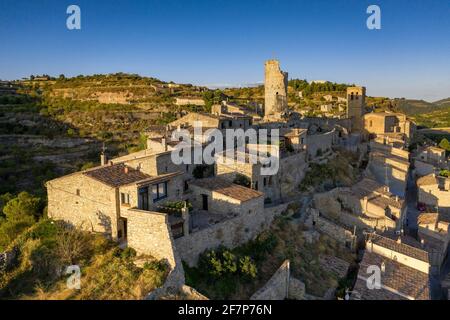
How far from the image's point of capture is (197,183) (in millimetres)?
18203

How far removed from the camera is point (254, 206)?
17.5 m

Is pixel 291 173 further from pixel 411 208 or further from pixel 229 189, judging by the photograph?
pixel 411 208

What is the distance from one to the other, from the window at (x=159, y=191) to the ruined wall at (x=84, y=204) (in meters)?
1.48

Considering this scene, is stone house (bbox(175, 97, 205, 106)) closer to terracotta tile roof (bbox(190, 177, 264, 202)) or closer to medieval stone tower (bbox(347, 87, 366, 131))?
medieval stone tower (bbox(347, 87, 366, 131))

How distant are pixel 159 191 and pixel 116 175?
2174mm

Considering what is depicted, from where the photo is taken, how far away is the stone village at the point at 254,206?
48.5 ft

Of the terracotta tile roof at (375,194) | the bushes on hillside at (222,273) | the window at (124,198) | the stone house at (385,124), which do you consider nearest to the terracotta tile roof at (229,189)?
the bushes on hillside at (222,273)

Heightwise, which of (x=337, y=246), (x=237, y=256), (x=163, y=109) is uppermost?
(x=163, y=109)

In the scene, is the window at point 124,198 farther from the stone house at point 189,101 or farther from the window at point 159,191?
the stone house at point 189,101

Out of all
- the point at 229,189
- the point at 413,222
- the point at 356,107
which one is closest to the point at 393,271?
the point at 229,189

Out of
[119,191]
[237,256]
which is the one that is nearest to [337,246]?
[237,256]

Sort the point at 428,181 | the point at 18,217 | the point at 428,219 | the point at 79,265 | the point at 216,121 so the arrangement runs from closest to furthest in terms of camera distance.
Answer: the point at 79,265 < the point at 18,217 < the point at 428,219 < the point at 216,121 < the point at 428,181

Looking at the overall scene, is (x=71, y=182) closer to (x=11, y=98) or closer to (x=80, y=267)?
(x=80, y=267)

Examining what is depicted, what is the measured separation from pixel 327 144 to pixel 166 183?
17.1 meters
